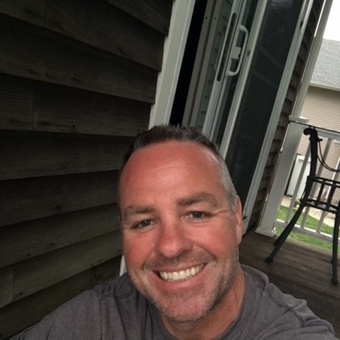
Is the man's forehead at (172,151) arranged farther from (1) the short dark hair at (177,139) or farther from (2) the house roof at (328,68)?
(2) the house roof at (328,68)

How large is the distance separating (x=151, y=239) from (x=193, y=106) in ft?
3.65

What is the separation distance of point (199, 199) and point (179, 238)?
0.12 metres

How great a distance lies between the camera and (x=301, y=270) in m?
3.07

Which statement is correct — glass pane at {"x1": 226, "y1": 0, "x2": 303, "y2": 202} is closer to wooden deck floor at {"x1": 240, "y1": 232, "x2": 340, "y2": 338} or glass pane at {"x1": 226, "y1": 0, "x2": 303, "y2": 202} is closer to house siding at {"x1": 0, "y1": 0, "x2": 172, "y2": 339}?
wooden deck floor at {"x1": 240, "y1": 232, "x2": 340, "y2": 338}

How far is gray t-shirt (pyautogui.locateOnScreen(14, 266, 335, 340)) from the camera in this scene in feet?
2.58

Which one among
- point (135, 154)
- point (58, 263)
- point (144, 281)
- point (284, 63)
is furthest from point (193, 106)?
point (284, 63)

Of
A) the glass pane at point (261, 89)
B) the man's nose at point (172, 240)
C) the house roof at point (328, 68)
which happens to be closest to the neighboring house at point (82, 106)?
the glass pane at point (261, 89)

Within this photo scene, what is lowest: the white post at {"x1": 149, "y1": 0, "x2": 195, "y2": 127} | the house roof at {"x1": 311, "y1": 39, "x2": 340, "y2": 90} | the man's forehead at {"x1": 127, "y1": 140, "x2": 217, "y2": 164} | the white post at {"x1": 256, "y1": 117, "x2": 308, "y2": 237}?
the white post at {"x1": 256, "y1": 117, "x2": 308, "y2": 237}

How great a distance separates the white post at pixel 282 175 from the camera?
3.63 m

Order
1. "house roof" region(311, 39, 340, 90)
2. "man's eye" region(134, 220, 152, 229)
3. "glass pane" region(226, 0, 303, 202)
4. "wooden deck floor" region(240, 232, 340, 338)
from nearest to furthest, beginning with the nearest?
1. "man's eye" region(134, 220, 152, 229)
2. "glass pane" region(226, 0, 303, 202)
3. "wooden deck floor" region(240, 232, 340, 338)
4. "house roof" region(311, 39, 340, 90)

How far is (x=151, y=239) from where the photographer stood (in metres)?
0.88

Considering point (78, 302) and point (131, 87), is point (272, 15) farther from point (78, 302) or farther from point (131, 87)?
point (78, 302)

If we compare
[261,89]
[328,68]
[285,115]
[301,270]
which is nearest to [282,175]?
[285,115]

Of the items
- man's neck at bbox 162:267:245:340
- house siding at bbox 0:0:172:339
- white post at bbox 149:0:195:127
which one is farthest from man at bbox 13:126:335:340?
white post at bbox 149:0:195:127
